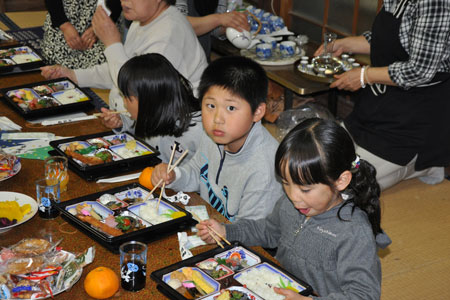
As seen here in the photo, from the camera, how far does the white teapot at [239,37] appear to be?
12.6 ft

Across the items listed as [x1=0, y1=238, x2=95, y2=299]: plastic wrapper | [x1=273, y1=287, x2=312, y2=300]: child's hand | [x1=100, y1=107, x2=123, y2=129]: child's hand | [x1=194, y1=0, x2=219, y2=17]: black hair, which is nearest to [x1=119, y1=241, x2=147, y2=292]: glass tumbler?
[x1=0, y1=238, x2=95, y2=299]: plastic wrapper

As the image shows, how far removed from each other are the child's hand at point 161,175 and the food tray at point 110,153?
0.51 feet

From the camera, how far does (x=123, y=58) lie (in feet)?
9.49

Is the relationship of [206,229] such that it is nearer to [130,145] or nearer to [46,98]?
[130,145]

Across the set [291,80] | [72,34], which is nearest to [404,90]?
[291,80]

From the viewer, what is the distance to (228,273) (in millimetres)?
1590

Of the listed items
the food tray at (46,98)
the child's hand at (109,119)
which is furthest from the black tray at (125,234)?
the food tray at (46,98)

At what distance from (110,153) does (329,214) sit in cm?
92

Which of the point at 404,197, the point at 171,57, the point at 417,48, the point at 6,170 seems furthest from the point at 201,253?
the point at 404,197

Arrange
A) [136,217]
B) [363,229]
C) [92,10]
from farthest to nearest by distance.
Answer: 1. [92,10]
2. [136,217]
3. [363,229]

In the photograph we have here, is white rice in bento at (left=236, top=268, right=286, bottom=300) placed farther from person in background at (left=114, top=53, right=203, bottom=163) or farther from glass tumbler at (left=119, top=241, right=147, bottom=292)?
person in background at (left=114, top=53, right=203, bottom=163)

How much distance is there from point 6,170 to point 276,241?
984 millimetres

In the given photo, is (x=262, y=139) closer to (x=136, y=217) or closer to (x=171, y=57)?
(x=136, y=217)

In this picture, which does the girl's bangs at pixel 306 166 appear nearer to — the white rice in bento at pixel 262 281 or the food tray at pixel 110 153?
the white rice in bento at pixel 262 281
